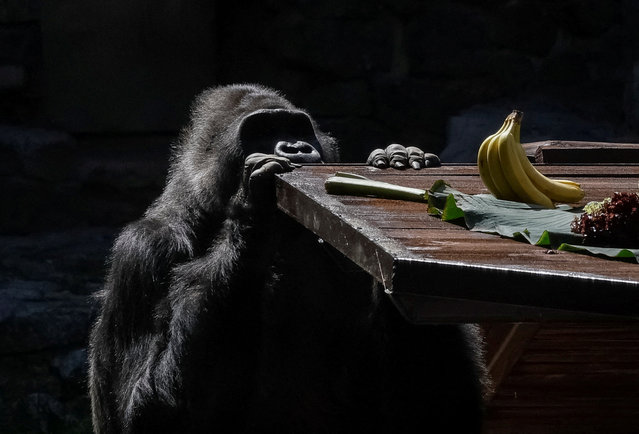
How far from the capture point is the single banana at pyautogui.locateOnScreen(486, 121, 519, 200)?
8.28ft

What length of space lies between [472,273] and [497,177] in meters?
0.91

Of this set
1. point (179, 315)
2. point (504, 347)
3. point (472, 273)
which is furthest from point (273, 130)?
point (472, 273)

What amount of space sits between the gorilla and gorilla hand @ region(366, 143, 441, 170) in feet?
0.04

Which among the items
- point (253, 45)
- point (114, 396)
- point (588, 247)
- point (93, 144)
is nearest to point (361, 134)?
point (253, 45)

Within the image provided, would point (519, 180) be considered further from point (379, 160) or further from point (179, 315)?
point (179, 315)

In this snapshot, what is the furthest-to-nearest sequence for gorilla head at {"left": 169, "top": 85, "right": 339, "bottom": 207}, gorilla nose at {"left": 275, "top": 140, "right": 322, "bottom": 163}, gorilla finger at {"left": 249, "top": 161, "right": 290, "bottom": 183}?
gorilla head at {"left": 169, "top": 85, "right": 339, "bottom": 207} < gorilla nose at {"left": 275, "top": 140, "right": 322, "bottom": 163} < gorilla finger at {"left": 249, "top": 161, "right": 290, "bottom": 183}

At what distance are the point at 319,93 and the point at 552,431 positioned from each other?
3.50 metres

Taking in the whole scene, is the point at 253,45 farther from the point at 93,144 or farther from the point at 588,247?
the point at 588,247

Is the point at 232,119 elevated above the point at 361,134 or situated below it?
above

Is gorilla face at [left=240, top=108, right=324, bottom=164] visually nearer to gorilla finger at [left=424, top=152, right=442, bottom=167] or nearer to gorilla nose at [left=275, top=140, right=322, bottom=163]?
gorilla nose at [left=275, top=140, right=322, bottom=163]

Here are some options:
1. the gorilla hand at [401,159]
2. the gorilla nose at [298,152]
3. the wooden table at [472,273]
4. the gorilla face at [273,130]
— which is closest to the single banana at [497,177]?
the wooden table at [472,273]

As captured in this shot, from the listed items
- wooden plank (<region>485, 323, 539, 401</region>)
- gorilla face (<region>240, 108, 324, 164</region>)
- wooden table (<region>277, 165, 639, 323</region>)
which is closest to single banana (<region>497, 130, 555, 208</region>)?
wooden table (<region>277, 165, 639, 323</region>)

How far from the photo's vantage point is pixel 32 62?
21.1ft

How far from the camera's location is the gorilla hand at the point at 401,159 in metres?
3.34
